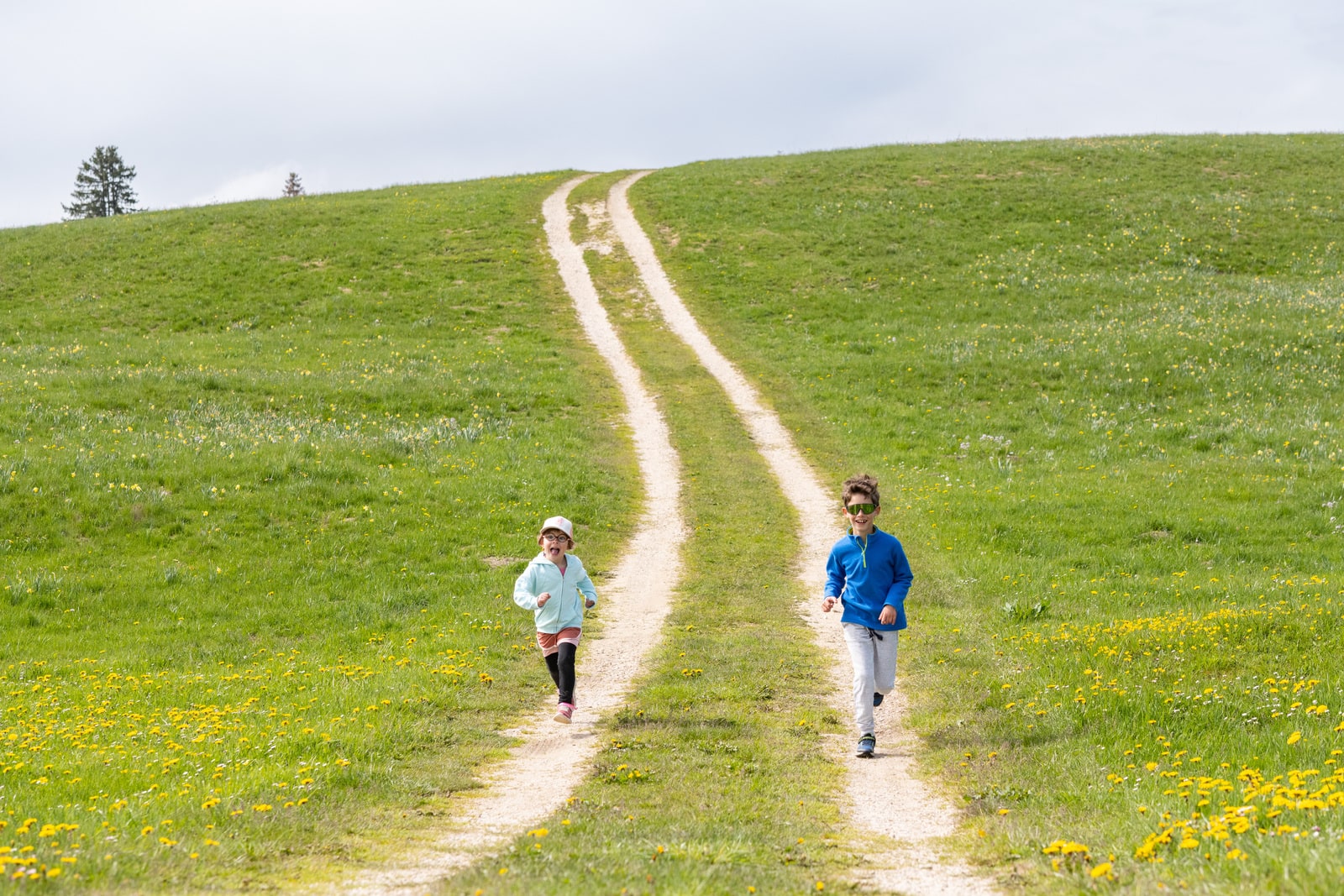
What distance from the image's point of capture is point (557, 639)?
10.0 metres

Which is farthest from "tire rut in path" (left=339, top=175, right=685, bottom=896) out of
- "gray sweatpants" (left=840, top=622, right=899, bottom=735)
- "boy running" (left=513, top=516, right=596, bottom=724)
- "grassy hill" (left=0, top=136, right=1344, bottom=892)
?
"gray sweatpants" (left=840, top=622, right=899, bottom=735)

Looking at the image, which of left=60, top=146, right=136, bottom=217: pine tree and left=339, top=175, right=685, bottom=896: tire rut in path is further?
left=60, top=146, right=136, bottom=217: pine tree

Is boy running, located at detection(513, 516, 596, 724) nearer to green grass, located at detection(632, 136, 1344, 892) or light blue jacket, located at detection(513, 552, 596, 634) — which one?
light blue jacket, located at detection(513, 552, 596, 634)

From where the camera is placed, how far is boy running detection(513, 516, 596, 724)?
9.71 m

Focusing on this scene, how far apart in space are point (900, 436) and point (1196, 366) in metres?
9.31

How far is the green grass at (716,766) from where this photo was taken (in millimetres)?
5629

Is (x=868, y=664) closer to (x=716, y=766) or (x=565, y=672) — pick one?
(x=716, y=766)

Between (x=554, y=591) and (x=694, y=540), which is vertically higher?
(x=554, y=591)

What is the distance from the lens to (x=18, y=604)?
46.7 feet

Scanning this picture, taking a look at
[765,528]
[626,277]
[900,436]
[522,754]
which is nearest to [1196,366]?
[900,436]

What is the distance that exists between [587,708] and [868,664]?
9.67 feet

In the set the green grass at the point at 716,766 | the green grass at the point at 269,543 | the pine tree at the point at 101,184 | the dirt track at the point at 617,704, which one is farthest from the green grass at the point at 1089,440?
the pine tree at the point at 101,184

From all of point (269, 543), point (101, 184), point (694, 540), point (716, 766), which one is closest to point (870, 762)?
point (716, 766)

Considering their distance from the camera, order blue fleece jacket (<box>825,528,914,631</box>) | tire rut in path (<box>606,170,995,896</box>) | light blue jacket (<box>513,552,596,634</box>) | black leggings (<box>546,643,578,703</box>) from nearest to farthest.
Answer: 1. tire rut in path (<box>606,170,995,896</box>)
2. blue fleece jacket (<box>825,528,914,631</box>)
3. black leggings (<box>546,643,578,703</box>)
4. light blue jacket (<box>513,552,596,634</box>)
